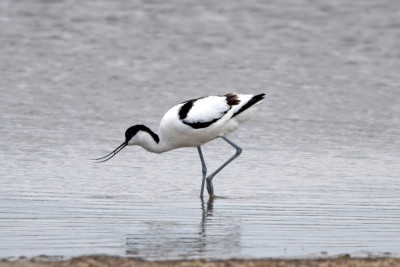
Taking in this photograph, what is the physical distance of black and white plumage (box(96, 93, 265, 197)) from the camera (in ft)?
29.3

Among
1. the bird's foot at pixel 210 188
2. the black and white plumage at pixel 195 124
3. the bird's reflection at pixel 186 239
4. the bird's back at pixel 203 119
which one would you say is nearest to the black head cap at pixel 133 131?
the black and white plumage at pixel 195 124

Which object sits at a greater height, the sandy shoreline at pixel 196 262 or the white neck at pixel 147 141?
the sandy shoreline at pixel 196 262

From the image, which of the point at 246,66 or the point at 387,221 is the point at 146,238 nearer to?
the point at 387,221

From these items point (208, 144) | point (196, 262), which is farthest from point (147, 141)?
point (196, 262)

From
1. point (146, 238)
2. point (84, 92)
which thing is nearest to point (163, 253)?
point (146, 238)

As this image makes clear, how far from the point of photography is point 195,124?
894 cm

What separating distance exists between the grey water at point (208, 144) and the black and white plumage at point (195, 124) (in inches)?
12.9

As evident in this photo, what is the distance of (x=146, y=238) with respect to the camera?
6.50 meters

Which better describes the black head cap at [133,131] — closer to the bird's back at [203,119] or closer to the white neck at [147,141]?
the white neck at [147,141]

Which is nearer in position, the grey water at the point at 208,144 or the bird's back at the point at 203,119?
the grey water at the point at 208,144

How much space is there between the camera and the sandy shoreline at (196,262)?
Answer: 5.50 meters

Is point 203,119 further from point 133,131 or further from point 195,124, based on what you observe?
point 133,131

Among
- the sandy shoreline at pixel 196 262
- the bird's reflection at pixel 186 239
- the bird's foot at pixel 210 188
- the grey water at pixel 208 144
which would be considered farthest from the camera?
the bird's foot at pixel 210 188

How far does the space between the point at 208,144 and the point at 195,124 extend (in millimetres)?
1936
